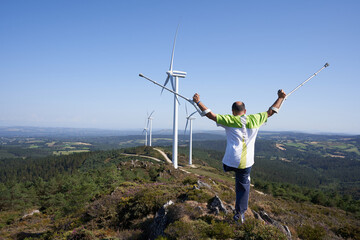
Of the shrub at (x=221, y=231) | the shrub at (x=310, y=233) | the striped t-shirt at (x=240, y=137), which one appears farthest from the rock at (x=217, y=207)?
the striped t-shirt at (x=240, y=137)

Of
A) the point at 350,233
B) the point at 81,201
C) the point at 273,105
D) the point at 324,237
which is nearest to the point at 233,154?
the point at 273,105

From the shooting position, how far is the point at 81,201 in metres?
20.7

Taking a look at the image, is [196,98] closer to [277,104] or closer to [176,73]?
[277,104]

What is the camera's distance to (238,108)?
528cm

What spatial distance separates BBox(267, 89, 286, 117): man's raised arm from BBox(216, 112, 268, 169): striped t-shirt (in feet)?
1.20

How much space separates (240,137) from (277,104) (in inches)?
54.1

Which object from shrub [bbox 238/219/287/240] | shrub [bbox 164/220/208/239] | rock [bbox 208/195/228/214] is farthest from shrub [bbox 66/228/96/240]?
shrub [bbox 238/219/287/240]

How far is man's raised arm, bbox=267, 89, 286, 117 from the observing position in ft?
16.8

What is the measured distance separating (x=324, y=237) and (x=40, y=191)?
55.6 metres

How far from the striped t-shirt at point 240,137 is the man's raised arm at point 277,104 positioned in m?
0.37

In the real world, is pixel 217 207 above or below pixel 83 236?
above

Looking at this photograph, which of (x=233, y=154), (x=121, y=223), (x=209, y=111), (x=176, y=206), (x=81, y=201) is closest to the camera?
(x=209, y=111)

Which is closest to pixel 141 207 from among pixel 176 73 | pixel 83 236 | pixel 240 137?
pixel 83 236

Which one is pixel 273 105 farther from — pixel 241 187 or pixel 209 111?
pixel 241 187
